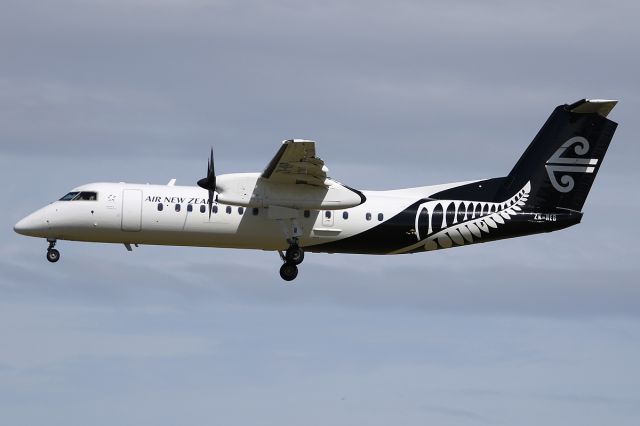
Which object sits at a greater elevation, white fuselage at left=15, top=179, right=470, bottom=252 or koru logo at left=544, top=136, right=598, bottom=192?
koru logo at left=544, top=136, right=598, bottom=192

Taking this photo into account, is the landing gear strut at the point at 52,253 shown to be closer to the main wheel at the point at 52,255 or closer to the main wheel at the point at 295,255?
the main wheel at the point at 52,255

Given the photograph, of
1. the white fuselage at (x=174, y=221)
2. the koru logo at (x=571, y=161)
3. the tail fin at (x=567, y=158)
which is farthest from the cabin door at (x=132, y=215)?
the koru logo at (x=571, y=161)

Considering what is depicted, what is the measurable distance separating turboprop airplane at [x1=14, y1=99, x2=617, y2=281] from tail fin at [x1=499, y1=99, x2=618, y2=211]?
0.03 metres

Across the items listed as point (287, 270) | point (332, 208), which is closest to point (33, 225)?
point (287, 270)

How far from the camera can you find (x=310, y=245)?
36219mm

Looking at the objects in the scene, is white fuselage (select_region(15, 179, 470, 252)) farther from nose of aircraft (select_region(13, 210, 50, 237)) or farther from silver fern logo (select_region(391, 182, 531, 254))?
silver fern logo (select_region(391, 182, 531, 254))

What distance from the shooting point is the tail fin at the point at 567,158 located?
37.0 m

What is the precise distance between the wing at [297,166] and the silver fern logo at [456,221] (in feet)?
10.2

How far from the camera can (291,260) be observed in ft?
118

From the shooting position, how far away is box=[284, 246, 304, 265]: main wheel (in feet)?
118

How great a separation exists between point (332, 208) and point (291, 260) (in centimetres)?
189

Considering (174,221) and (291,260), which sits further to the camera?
(291,260)

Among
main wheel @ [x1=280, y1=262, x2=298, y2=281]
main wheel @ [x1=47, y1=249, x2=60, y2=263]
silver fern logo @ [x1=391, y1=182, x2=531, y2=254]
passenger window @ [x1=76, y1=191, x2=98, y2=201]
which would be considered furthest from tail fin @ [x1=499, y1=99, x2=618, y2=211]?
main wheel @ [x1=47, y1=249, x2=60, y2=263]

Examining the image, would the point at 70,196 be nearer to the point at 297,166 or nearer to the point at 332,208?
the point at 297,166
